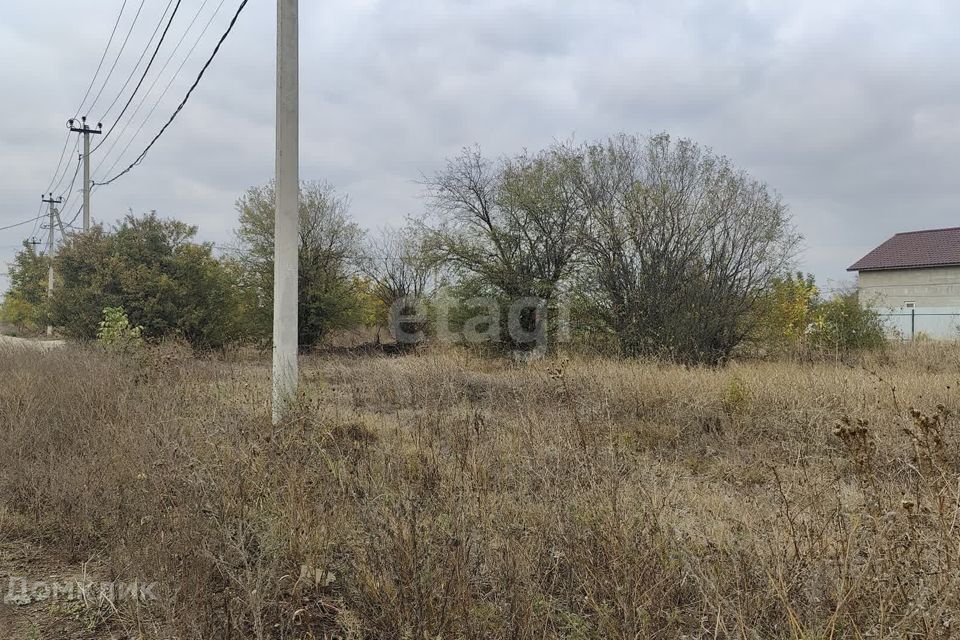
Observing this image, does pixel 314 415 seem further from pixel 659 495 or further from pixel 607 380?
pixel 607 380

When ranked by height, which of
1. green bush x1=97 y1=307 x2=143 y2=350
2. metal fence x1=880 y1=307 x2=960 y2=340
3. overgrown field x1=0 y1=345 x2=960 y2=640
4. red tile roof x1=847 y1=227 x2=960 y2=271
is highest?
red tile roof x1=847 y1=227 x2=960 y2=271

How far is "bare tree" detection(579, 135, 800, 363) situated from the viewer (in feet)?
37.1

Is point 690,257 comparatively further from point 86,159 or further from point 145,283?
point 86,159

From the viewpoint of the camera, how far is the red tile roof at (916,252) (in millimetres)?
28516

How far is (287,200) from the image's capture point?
17.7 feet

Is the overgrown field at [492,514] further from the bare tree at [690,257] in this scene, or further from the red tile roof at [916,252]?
the red tile roof at [916,252]

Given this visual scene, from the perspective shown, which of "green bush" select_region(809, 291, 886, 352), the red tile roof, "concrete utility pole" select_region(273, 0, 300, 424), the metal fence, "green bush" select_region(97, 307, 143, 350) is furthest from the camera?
the red tile roof

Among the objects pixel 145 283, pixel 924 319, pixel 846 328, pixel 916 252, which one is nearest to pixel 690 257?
pixel 846 328

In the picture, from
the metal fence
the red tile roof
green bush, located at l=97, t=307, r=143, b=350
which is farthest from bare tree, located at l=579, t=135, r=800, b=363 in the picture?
the red tile roof

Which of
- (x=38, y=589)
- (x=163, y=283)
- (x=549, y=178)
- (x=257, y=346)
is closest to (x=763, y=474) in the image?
(x=38, y=589)

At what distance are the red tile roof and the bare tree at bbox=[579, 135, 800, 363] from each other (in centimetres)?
2373

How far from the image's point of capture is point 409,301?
20859 millimetres

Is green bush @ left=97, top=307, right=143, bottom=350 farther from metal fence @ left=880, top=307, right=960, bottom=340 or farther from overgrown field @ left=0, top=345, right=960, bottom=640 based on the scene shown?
metal fence @ left=880, top=307, right=960, bottom=340

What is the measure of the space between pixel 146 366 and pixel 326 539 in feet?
19.1
